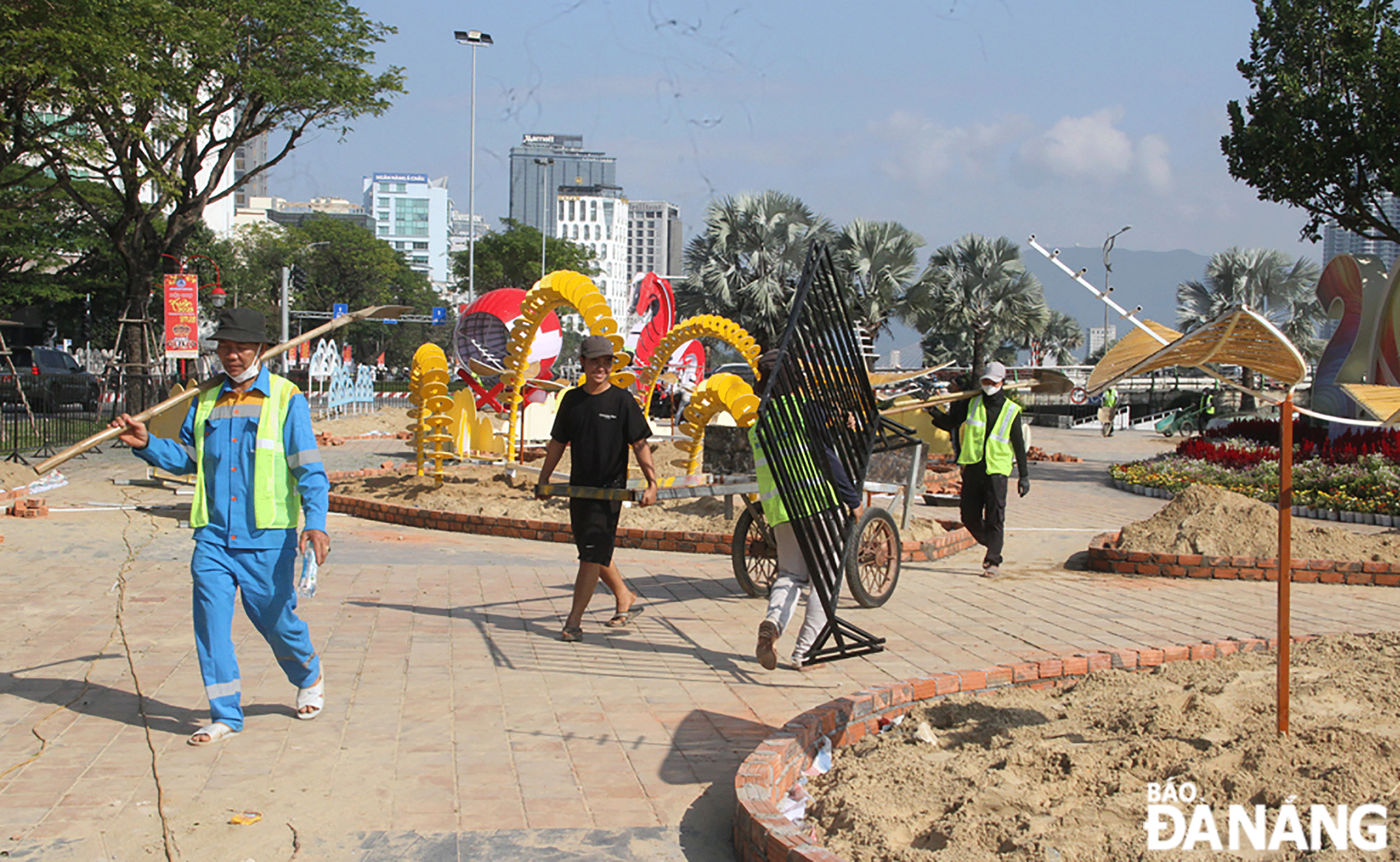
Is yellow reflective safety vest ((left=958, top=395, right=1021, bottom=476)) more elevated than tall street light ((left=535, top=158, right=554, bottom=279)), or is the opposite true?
tall street light ((left=535, top=158, right=554, bottom=279))

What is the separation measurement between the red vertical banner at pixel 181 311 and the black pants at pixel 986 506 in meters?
16.7

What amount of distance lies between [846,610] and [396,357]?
83811 millimetres

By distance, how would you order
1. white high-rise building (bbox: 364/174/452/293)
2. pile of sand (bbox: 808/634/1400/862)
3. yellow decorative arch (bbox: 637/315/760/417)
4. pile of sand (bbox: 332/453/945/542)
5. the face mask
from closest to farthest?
pile of sand (bbox: 808/634/1400/862), the face mask, pile of sand (bbox: 332/453/945/542), yellow decorative arch (bbox: 637/315/760/417), white high-rise building (bbox: 364/174/452/293)

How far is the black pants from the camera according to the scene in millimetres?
9094

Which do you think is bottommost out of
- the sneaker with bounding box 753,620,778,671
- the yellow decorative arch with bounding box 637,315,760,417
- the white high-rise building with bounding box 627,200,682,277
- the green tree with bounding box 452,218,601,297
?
the sneaker with bounding box 753,620,778,671

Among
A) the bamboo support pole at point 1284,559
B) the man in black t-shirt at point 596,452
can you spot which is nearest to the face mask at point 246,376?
the man in black t-shirt at point 596,452

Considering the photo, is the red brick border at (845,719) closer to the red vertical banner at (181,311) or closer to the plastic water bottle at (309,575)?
the plastic water bottle at (309,575)

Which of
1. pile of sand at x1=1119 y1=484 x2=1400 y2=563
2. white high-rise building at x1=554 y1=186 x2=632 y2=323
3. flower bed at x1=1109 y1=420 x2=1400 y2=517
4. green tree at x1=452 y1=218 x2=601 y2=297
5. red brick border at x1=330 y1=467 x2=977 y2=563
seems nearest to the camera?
pile of sand at x1=1119 y1=484 x2=1400 y2=563

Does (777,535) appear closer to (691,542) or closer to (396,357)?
(691,542)

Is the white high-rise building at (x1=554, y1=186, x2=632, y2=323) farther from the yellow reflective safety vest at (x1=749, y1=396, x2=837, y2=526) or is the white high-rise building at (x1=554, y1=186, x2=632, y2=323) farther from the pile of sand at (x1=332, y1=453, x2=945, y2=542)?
the yellow reflective safety vest at (x1=749, y1=396, x2=837, y2=526)

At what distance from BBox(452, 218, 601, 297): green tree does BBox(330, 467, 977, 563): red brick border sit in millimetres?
64495

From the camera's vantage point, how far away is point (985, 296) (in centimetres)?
3625

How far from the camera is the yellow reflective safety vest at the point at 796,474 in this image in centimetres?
562

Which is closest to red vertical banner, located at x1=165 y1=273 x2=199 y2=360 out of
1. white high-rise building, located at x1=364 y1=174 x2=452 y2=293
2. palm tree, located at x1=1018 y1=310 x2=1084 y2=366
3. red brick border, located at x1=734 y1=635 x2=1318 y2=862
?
red brick border, located at x1=734 y1=635 x2=1318 y2=862
